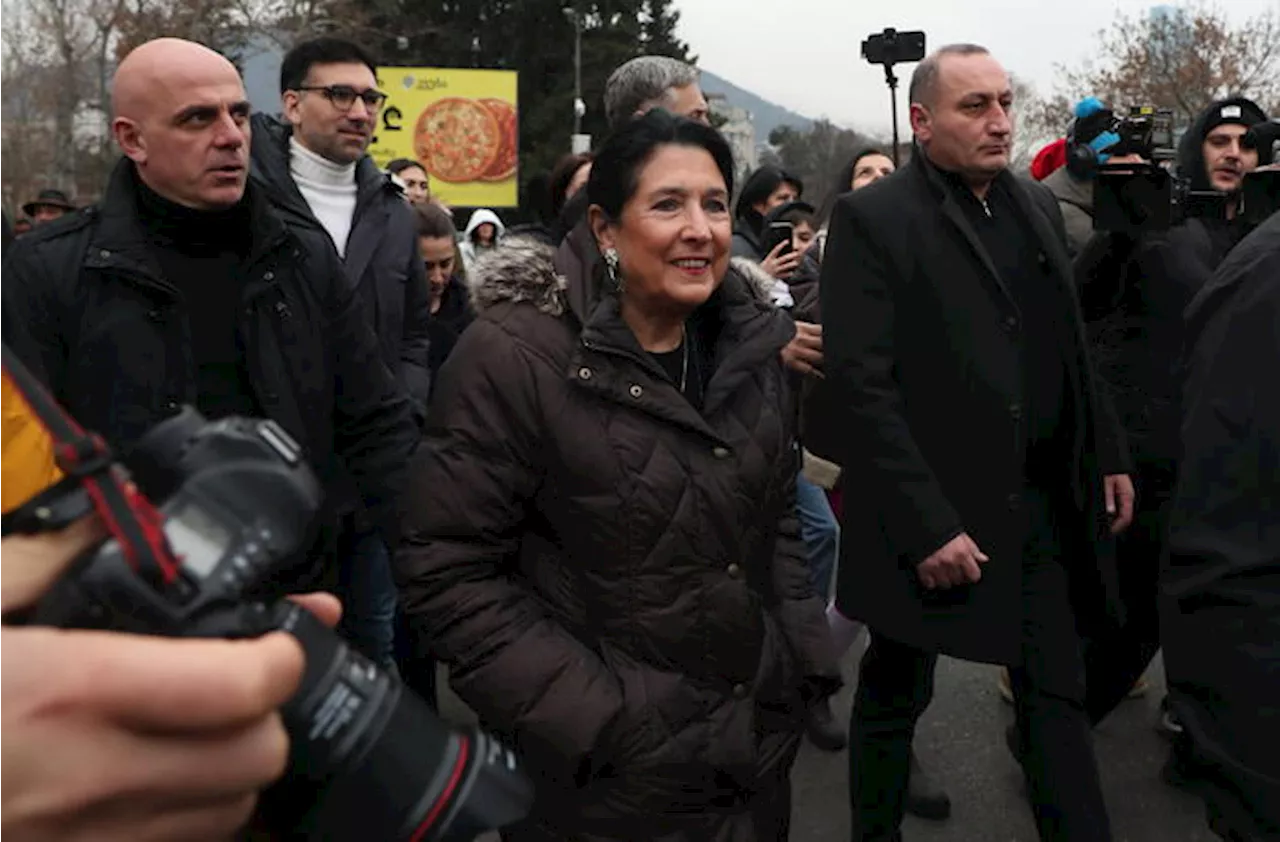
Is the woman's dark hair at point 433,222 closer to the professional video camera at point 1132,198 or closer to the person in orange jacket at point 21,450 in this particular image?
the professional video camera at point 1132,198

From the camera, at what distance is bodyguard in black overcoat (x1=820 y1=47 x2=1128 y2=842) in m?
2.90

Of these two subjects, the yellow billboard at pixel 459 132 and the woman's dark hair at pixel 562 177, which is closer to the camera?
the woman's dark hair at pixel 562 177

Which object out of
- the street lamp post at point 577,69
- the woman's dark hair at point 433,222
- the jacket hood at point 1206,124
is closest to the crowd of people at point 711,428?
the jacket hood at point 1206,124

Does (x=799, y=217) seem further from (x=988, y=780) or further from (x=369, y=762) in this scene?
(x=369, y=762)

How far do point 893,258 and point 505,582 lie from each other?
4.64 feet

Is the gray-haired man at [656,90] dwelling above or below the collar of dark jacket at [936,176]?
above

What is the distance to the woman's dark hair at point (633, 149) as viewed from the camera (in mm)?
2295

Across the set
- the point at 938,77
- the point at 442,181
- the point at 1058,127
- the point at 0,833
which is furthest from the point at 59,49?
the point at 0,833

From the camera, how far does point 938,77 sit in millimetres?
3244

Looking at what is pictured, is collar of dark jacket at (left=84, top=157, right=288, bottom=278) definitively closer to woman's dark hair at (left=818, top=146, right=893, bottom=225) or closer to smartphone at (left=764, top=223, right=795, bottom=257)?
smartphone at (left=764, top=223, right=795, bottom=257)

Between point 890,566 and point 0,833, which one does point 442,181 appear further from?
point 0,833

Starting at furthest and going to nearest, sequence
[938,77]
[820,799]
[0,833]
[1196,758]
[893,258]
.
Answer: [820,799] → [938,77] → [893,258] → [1196,758] → [0,833]

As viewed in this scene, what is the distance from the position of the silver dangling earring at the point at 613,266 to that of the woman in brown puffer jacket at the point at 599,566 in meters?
0.09

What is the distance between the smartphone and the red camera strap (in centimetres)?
420
